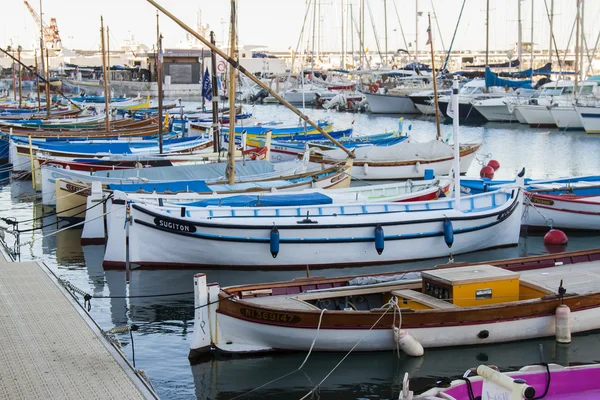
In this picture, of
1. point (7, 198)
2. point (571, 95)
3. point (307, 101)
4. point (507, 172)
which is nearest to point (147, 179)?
point (7, 198)

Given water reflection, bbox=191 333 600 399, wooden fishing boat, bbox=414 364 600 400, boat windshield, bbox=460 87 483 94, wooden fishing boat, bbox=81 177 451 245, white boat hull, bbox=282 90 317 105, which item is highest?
boat windshield, bbox=460 87 483 94

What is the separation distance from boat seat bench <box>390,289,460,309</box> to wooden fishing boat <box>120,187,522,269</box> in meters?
6.01

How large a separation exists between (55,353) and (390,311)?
580cm

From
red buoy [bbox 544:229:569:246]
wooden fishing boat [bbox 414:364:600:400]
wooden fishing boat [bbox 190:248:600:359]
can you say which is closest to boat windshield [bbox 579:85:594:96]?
red buoy [bbox 544:229:569:246]

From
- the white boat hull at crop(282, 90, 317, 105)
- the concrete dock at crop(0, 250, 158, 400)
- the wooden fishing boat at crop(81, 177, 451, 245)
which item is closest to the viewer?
the concrete dock at crop(0, 250, 158, 400)

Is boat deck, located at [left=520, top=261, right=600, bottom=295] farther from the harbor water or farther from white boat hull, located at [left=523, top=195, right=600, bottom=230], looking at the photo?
white boat hull, located at [left=523, top=195, right=600, bottom=230]

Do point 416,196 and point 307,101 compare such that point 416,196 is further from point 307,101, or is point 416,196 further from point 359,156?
point 307,101

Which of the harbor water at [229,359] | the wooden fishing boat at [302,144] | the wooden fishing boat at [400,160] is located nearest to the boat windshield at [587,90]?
the wooden fishing boat at [302,144]

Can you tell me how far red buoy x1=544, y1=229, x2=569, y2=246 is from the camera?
25.9 m

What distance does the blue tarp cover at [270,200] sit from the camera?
2367 centimetres

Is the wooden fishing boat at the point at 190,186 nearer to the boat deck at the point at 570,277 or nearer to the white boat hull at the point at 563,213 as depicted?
the white boat hull at the point at 563,213

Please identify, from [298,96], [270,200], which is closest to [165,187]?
[270,200]

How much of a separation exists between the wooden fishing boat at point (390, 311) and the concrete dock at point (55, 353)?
2.38m

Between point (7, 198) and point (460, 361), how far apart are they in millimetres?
25974
